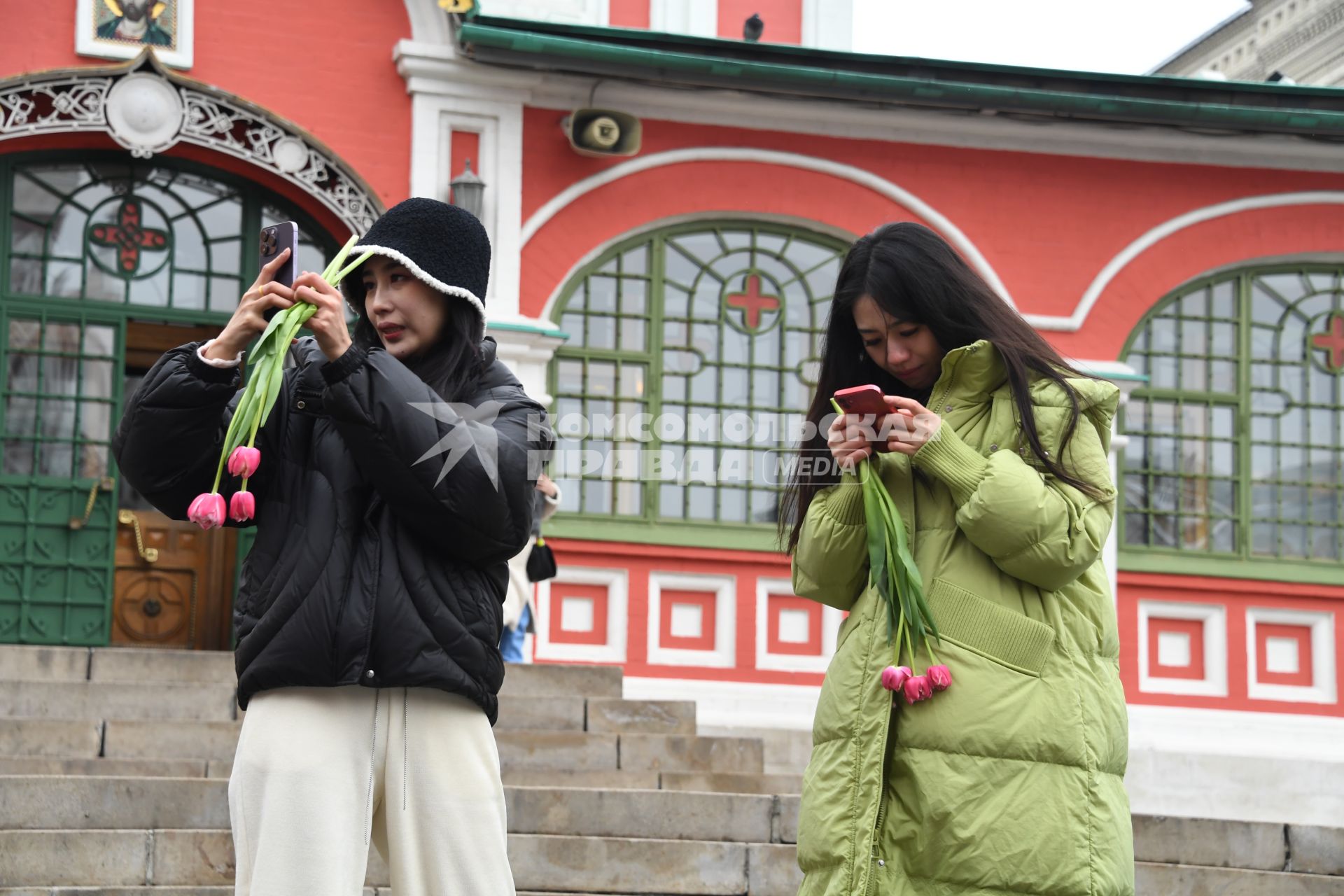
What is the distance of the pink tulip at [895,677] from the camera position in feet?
10.6

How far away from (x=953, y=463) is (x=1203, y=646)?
25.5 feet

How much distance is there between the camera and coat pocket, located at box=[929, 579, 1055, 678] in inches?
129

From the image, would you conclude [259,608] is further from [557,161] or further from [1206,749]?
[1206,749]

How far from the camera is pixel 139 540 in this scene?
10117mm

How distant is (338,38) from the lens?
378 inches

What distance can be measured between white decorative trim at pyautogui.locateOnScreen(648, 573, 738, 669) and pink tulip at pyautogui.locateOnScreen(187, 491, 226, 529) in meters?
7.12

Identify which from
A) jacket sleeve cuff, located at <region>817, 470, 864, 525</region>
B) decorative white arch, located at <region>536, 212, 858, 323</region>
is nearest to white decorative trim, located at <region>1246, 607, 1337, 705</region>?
decorative white arch, located at <region>536, 212, 858, 323</region>

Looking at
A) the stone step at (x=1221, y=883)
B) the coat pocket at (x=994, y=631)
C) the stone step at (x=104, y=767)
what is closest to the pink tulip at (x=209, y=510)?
the coat pocket at (x=994, y=631)

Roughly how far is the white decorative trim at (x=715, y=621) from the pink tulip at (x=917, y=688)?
667 centimetres

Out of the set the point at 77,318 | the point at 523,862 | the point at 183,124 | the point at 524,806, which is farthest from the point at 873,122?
the point at 523,862

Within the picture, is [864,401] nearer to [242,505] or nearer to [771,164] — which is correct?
[242,505]

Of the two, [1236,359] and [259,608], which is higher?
[1236,359]

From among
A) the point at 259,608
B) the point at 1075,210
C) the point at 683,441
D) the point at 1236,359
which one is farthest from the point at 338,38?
the point at 259,608

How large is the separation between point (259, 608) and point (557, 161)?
718 cm
